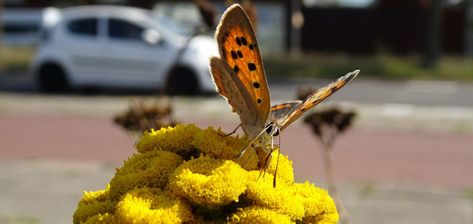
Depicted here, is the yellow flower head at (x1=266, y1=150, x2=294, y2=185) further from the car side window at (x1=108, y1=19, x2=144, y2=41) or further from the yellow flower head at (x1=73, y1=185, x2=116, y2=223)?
the car side window at (x1=108, y1=19, x2=144, y2=41)

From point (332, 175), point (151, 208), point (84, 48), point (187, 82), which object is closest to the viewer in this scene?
point (151, 208)

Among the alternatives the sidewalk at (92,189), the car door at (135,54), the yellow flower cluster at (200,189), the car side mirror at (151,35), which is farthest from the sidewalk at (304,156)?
the yellow flower cluster at (200,189)

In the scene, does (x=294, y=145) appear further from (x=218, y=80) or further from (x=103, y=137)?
(x=218, y=80)

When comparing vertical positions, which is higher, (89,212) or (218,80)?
(218,80)

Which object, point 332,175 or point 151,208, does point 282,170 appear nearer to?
point 151,208

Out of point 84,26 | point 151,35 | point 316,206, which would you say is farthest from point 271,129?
point 84,26

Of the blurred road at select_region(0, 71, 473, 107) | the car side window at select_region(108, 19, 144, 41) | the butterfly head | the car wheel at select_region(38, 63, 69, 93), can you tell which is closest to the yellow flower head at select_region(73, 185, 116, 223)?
the butterfly head

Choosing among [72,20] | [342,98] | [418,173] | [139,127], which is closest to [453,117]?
[342,98]
